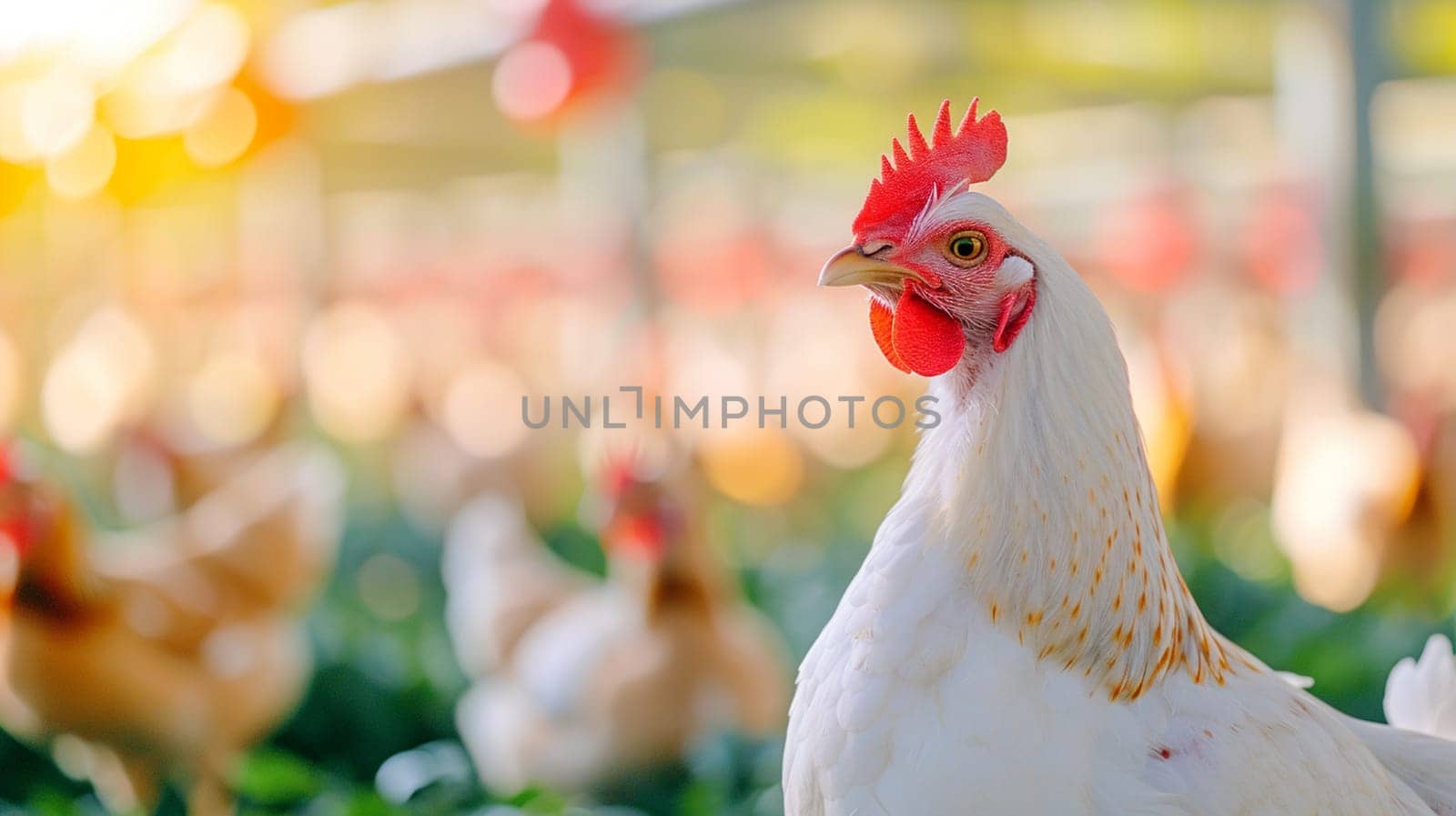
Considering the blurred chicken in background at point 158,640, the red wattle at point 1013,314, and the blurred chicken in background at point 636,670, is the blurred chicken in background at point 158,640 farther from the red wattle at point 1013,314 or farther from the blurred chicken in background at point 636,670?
the red wattle at point 1013,314

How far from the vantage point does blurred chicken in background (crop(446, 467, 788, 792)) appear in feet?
7.34

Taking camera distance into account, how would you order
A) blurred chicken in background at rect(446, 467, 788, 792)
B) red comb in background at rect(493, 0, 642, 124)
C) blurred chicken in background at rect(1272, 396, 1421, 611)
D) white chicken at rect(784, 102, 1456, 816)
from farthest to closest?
red comb in background at rect(493, 0, 642, 124) → blurred chicken in background at rect(1272, 396, 1421, 611) → blurred chicken in background at rect(446, 467, 788, 792) → white chicken at rect(784, 102, 1456, 816)

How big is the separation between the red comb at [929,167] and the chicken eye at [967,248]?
0.16 ft

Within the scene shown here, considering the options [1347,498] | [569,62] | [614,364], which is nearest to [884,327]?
[569,62]

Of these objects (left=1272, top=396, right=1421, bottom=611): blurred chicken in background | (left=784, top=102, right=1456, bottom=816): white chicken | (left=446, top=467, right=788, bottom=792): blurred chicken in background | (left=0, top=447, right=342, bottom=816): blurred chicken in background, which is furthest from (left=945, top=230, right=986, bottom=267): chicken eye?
(left=1272, top=396, right=1421, bottom=611): blurred chicken in background

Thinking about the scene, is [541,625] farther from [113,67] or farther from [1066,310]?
[113,67]

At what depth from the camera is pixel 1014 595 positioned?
1.01 meters

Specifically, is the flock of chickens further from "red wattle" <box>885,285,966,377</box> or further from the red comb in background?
"red wattle" <box>885,285,966,377</box>

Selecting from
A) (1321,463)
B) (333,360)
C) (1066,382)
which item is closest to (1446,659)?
(1066,382)

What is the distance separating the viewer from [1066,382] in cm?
100

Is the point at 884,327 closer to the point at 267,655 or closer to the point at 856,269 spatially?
the point at 856,269

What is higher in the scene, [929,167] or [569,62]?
[569,62]

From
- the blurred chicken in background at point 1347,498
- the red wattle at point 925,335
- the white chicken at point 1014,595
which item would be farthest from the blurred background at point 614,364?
the red wattle at point 925,335

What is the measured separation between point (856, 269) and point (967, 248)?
0.09m
